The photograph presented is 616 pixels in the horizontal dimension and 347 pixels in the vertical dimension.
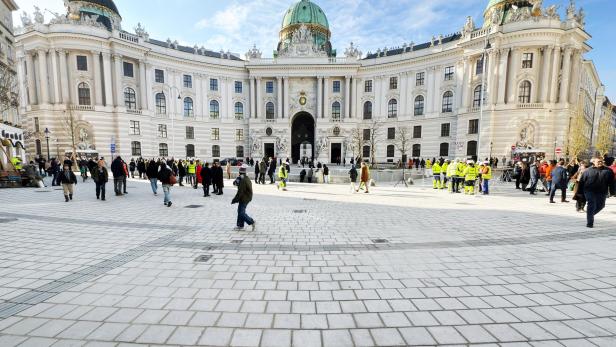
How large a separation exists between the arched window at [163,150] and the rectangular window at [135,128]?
356 centimetres

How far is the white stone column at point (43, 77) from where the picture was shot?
32562mm

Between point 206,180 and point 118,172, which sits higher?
point 118,172

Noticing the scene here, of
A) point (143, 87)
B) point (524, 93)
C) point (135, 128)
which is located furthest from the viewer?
point (143, 87)

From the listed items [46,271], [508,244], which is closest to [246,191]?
[46,271]

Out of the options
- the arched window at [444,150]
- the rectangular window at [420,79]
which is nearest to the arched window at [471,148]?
the arched window at [444,150]

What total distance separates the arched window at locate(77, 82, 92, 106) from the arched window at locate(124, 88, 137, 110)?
13.5ft

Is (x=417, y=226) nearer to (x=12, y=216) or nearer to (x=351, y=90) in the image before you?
(x=12, y=216)

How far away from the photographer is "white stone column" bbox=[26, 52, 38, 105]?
109 ft

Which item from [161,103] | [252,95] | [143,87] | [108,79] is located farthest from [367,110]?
[108,79]

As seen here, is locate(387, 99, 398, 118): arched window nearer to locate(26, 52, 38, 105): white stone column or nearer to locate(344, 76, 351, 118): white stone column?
locate(344, 76, 351, 118): white stone column

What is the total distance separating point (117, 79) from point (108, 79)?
1012 mm

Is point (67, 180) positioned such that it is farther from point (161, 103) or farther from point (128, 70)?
point (128, 70)

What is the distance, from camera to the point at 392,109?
42.8 meters

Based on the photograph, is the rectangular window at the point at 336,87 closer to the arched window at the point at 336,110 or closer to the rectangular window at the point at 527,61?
the arched window at the point at 336,110
